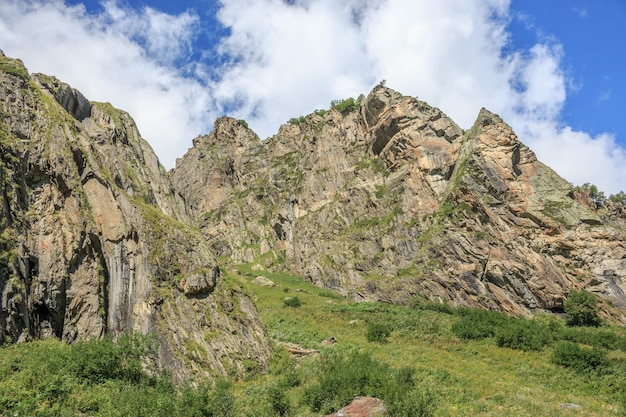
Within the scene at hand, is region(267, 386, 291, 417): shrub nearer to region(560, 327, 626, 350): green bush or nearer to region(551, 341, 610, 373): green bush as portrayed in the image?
region(551, 341, 610, 373): green bush

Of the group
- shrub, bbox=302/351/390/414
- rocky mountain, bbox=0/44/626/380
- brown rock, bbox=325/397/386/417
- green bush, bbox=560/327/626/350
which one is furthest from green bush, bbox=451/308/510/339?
brown rock, bbox=325/397/386/417

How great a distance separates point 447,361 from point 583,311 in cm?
2883

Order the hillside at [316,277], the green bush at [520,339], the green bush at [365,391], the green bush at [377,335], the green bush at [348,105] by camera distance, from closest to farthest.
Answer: the green bush at [365,391], the hillside at [316,277], the green bush at [520,339], the green bush at [377,335], the green bush at [348,105]

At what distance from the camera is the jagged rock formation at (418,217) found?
57.4 meters

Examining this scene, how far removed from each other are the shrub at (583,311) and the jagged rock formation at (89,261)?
40275mm

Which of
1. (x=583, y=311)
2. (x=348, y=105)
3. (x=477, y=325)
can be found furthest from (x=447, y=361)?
(x=348, y=105)

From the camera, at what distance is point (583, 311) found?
1890 inches

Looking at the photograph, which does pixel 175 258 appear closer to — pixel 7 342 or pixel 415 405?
pixel 7 342

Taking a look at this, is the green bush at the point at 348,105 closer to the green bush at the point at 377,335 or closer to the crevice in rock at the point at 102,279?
the green bush at the point at 377,335

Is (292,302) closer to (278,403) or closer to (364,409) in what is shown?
(278,403)

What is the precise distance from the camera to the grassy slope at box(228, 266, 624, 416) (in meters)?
19.3

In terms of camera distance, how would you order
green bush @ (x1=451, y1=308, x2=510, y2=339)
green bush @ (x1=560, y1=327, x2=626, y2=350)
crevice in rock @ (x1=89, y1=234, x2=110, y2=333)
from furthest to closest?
green bush @ (x1=451, y1=308, x2=510, y2=339) < green bush @ (x1=560, y1=327, x2=626, y2=350) < crevice in rock @ (x1=89, y1=234, x2=110, y2=333)

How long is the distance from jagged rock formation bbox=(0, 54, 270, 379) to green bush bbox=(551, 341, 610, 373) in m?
21.9

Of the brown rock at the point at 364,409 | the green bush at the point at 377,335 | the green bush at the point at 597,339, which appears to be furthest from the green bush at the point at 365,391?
the green bush at the point at 597,339
